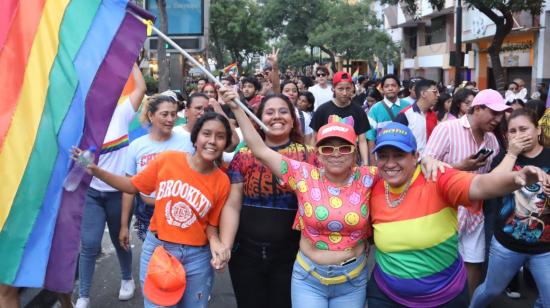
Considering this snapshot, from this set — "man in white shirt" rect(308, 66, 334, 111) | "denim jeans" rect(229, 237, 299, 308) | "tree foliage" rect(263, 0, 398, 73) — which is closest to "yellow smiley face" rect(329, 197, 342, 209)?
"denim jeans" rect(229, 237, 299, 308)

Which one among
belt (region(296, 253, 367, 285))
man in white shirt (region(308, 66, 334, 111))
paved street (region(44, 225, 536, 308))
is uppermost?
man in white shirt (region(308, 66, 334, 111))

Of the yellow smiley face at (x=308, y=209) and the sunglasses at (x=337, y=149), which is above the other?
the sunglasses at (x=337, y=149)

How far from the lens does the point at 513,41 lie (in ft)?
76.4

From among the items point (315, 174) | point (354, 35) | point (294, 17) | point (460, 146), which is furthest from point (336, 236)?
point (294, 17)

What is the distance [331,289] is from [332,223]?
15.2 inches

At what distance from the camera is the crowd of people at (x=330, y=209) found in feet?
9.95

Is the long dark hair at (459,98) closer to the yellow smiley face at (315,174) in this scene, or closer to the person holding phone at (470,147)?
the person holding phone at (470,147)

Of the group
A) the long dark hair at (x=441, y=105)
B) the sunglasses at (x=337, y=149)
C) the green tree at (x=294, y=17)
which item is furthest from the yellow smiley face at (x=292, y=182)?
the green tree at (x=294, y=17)

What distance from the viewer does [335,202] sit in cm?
320

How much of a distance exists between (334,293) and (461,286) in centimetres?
69

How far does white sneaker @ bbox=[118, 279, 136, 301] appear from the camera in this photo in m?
5.29

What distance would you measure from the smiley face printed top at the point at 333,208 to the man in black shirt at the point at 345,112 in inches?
134

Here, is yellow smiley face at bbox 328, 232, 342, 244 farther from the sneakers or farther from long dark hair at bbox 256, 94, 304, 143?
the sneakers

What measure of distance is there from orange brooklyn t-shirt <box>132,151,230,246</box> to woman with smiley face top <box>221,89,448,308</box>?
0.49 meters
